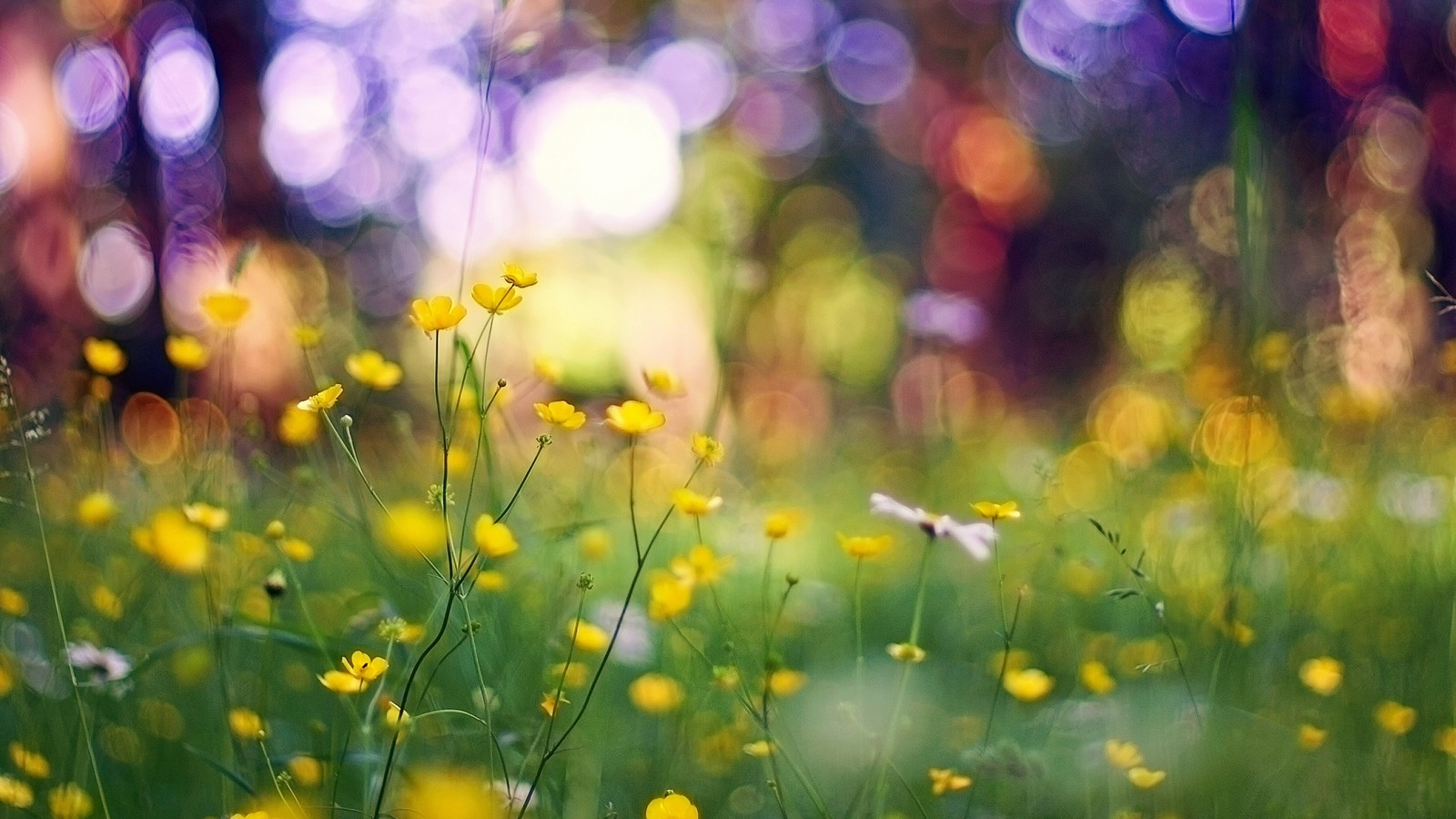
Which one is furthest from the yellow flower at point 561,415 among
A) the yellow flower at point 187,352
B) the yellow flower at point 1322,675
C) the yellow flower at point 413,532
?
the yellow flower at point 1322,675

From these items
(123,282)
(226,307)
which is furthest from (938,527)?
(123,282)

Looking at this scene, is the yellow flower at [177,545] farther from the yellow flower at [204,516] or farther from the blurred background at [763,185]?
the blurred background at [763,185]

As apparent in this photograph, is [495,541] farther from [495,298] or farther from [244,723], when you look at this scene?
[244,723]

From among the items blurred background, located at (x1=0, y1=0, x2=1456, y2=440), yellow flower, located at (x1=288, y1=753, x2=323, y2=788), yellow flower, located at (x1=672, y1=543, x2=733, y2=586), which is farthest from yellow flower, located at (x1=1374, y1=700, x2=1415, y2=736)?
yellow flower, located at (x1=288, y1=753, x2=323, y2=788)

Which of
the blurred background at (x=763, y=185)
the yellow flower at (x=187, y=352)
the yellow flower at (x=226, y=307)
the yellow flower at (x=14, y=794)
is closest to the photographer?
the yellow flower at (x=14, y=794)

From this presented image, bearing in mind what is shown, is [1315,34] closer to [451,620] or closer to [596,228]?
[451,620]

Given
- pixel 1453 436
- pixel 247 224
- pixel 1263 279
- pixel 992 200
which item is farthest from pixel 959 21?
pixel 1263 279
